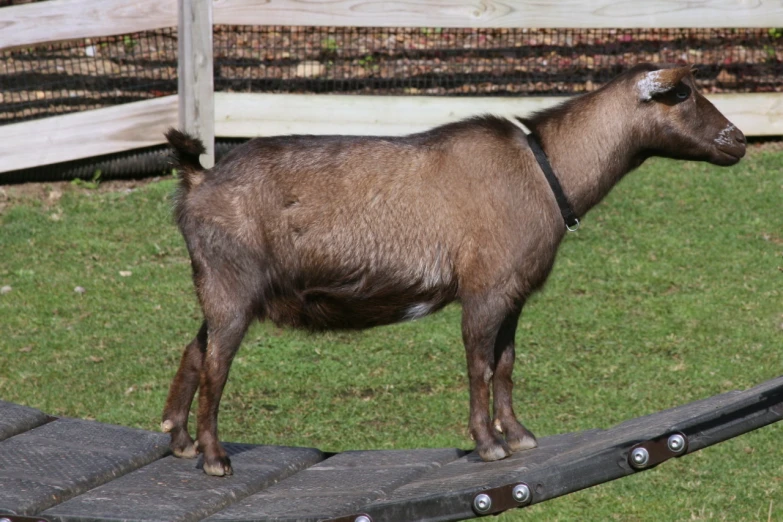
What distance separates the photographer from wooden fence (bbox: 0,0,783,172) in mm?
9289

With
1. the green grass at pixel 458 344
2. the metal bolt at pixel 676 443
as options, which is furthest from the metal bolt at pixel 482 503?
the green grass at pixel 458 344

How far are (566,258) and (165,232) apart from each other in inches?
130

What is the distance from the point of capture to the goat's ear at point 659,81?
478cm

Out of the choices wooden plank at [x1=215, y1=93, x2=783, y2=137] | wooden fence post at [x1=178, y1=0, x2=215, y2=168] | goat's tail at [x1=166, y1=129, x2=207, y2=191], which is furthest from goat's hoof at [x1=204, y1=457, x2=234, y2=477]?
wooden plank at [x1=215, y1=93, x2=783, y2=137]

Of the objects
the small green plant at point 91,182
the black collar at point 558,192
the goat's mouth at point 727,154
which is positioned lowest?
the small green plant at point 91,182

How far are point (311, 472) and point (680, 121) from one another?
89.0 inches

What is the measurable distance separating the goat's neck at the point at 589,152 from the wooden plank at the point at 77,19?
534 centimetres

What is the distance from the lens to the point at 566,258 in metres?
8.88

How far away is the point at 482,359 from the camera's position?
15.7 ft

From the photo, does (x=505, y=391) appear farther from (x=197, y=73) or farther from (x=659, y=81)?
(x=197, y=73)

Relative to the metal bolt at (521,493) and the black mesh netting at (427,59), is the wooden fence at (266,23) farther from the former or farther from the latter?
the metal bolt at (521,493)

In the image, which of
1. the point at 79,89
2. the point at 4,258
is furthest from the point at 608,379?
the point at 79,89

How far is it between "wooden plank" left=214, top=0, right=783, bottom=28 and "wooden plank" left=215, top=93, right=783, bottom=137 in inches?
24.8

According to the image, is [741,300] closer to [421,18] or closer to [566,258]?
[566,258]
